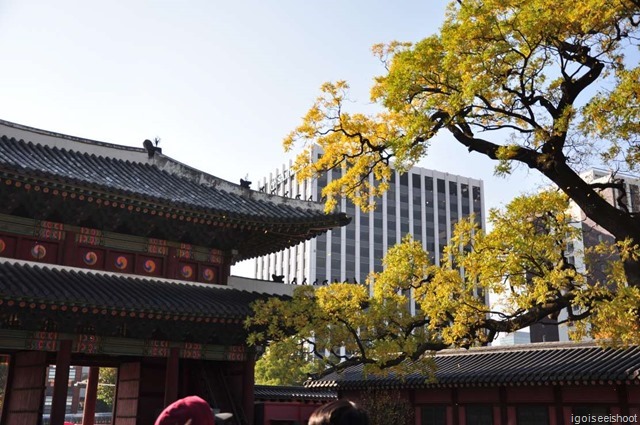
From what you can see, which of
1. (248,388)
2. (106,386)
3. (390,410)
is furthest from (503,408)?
(106,386)

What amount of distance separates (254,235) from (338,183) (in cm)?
458

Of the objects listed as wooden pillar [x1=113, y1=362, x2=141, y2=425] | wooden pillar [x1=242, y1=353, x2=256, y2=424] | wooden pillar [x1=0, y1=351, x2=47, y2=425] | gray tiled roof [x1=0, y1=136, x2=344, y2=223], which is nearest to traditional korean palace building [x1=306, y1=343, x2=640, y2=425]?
wooden pillar [x1=242, y1=353, x2=256, y2=424]

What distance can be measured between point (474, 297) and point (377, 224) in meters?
68.7

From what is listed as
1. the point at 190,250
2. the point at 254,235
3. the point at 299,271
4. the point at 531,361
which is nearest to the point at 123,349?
the point at 190,250

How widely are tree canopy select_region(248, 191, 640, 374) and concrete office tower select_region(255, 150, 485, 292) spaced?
58.1m

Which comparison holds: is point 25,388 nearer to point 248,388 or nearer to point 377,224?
point 248,388

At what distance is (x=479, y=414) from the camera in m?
19.8

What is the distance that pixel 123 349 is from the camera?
15703 mm

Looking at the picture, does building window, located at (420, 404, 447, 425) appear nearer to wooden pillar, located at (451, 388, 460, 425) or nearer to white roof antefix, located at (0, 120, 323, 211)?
wooden pillar, located at (451, 388, 460, 425)

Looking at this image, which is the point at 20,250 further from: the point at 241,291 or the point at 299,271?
the point at 299,271

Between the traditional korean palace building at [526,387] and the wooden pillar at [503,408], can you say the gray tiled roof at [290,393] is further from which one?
the wooden pillar at [503,408]

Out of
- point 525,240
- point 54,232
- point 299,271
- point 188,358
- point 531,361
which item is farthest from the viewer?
point 299,271

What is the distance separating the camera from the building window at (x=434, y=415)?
20.7 m

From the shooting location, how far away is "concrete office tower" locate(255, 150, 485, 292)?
76.1 meters
